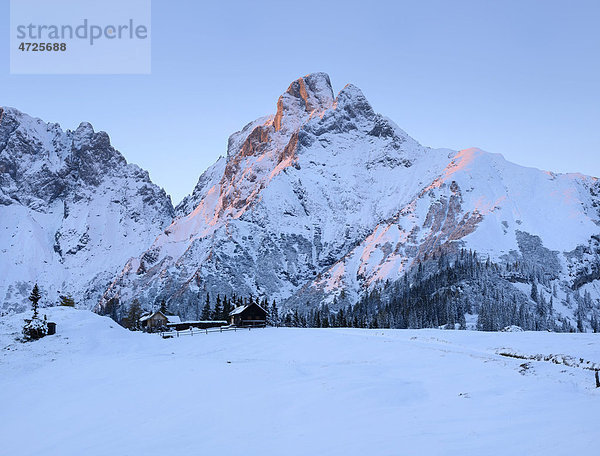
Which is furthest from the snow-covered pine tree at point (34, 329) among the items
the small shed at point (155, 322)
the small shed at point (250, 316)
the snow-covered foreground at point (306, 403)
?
the small shed at point (155, 322)

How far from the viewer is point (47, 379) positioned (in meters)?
37.9

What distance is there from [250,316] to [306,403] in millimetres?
73204

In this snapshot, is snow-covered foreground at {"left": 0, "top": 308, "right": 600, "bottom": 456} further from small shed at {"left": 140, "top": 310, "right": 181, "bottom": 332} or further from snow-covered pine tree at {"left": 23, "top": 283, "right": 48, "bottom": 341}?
small shed at {"left": 140, "top": 310, "right": 181, "bottom": 332}

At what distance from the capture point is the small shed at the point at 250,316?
95.9 m

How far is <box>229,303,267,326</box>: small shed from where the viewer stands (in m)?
95.9

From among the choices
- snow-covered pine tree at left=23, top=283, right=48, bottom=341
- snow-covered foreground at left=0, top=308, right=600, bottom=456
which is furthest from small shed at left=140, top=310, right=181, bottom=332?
snow-covered foreground at left=0, top=308, right=600, bottom=456

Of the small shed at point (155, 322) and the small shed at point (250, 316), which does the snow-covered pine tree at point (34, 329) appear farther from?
the small shed at point (155, 322)

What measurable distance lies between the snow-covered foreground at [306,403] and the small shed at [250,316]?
1984 inches

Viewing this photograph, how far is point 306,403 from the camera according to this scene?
24.7m

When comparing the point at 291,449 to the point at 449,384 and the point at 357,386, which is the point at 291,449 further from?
the point at 449,384

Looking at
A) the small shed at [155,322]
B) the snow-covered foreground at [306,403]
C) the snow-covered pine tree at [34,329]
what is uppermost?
the snow-covered pine tree at [34,329]

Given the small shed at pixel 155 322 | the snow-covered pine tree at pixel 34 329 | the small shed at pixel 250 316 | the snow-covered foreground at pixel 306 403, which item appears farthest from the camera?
the small shed at pixel 155 322

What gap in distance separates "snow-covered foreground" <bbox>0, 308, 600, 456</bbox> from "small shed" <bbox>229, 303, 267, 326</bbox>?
5040cm

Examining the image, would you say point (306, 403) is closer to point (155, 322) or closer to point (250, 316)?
point (250, 316)
